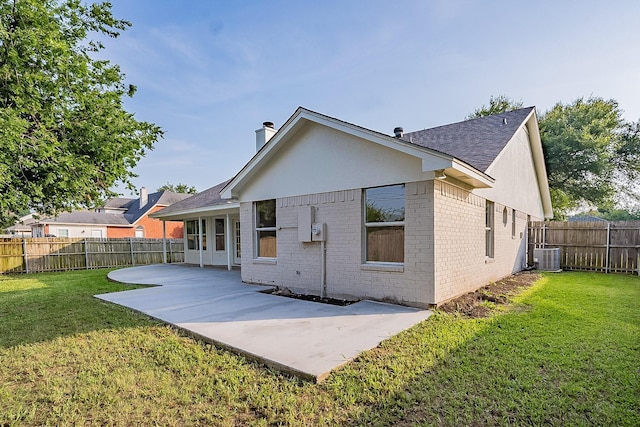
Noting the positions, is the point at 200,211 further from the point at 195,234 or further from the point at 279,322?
the point at 279,322

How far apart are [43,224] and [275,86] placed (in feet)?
87.5

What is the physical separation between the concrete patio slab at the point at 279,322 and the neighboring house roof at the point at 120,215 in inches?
992

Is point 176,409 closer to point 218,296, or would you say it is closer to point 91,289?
point 218,296

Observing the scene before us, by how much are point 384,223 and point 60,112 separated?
685cm

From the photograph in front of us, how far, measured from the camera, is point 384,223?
6.58 meters

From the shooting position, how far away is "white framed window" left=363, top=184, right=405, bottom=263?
21.0 ft

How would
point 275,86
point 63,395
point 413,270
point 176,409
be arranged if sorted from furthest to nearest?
1. point 275,86
2. point 413,270
3. point 63,395
4. point 176,409

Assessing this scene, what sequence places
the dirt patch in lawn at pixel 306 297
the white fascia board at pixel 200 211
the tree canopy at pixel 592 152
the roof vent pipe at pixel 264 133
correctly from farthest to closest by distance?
the tree canopy at pixel 592 152
the white fascia board at pixel 200 211
the roof vent pipe at pixel 264 133
the dirt patch in lawn at pixel 306 297

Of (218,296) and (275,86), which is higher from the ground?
(275,86)

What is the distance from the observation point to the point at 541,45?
934 cm

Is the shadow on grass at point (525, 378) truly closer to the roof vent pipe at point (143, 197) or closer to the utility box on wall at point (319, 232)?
the utility box on wall at point (319, 232)

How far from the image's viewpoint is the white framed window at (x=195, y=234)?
15219 millimetres

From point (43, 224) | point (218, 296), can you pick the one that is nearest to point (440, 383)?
point (218, 296)

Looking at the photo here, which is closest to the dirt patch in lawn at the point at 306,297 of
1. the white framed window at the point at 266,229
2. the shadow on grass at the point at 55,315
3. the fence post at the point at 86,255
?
the white framed window at the point at 266,229
